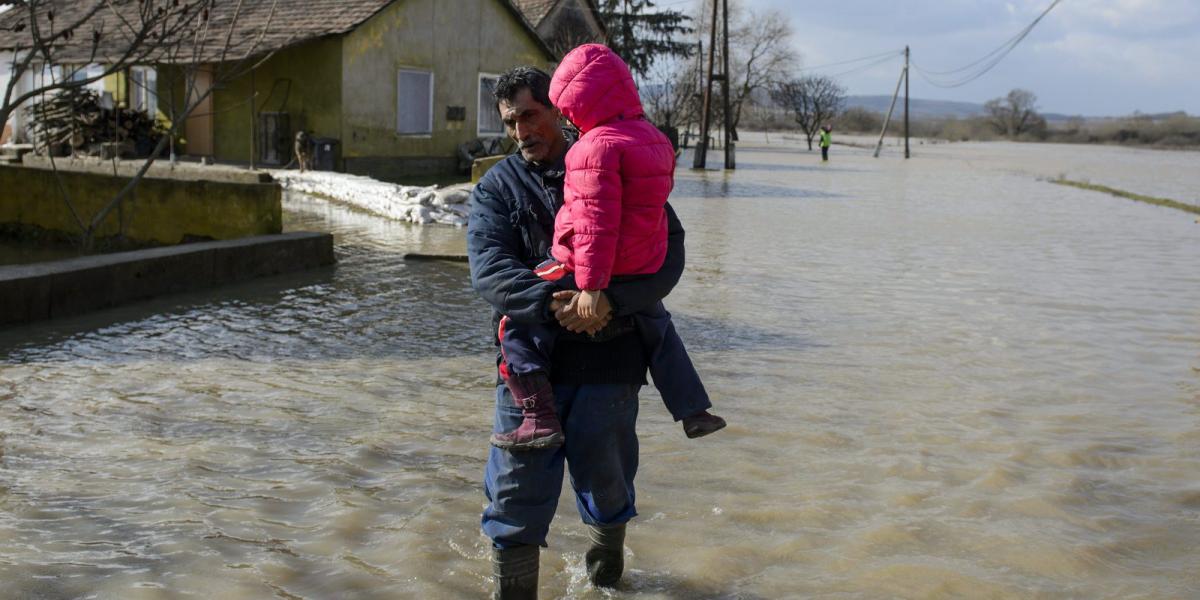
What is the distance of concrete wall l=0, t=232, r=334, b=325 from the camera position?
24.4 ft

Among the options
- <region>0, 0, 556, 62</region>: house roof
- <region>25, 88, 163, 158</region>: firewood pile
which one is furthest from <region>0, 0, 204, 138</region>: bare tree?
<region>25, 88, 163, 158</region>: firewood pile

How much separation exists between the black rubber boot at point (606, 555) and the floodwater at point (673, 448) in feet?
0.19

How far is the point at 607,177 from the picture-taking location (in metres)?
3.00

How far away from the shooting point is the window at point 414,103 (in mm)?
24594

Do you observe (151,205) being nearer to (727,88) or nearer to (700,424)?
(700,424)

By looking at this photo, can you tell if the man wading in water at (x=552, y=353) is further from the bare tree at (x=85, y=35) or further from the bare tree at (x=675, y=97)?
the bare tree at (x=675, y=97)

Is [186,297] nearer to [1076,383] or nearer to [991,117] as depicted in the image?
[1076,383]

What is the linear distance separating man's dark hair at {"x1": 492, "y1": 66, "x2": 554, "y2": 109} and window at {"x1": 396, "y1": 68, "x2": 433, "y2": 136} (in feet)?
71.1

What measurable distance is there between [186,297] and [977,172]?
32.8 m

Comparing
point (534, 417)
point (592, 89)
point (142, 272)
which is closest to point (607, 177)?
point (592, 89)

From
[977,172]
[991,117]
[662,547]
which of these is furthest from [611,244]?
[991,117]

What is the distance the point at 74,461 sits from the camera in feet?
15.6

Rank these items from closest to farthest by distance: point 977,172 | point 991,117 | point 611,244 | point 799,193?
1. point 611,244
2. point 799,193
3. point 977,172
4. point 991,117

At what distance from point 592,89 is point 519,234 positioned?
0.49 meters
